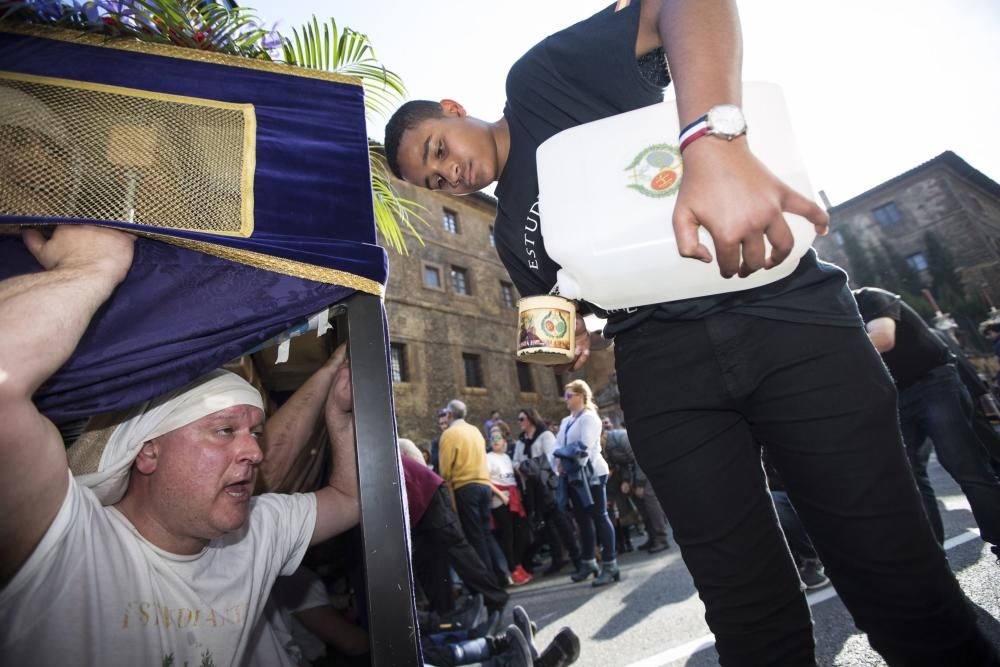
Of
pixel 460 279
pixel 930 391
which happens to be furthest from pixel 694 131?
pixel 460 279

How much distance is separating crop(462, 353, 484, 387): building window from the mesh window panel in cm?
1468

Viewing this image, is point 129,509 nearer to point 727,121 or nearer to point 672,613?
point 727,121

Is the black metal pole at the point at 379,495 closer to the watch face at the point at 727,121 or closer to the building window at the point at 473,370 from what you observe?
the watch face at the point at 727,121

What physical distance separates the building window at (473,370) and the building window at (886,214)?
2650 cm

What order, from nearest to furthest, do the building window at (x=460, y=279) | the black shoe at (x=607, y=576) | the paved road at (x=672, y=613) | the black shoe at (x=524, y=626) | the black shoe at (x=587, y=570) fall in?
the paved road at (x=672, y=613) → the black shoe at (x=524, y=626) → the black shoe at (x=607, y=576) → the black shoe at (x=587, y=570) → the building window at (x=460, y=279)

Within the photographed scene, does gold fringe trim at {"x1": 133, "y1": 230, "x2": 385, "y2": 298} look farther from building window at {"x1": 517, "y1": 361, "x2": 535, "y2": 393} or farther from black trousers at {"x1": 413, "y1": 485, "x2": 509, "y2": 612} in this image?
building window at {"x1": 517, "y1": 361, "x2": 535, "y2": 393}

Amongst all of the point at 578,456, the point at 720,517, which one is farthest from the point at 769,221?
the point at 578,456

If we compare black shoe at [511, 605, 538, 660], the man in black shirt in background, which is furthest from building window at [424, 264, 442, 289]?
the man in black shirt in background

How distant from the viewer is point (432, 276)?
54.0 ft

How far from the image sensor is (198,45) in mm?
1714

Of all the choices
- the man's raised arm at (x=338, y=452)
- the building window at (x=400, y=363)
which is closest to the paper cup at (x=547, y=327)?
the man's raised arm at (x=338, y=452)

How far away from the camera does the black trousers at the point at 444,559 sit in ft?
11.5

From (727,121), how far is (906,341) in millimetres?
2858

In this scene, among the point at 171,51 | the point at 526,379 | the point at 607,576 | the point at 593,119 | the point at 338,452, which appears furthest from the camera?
the point at 526,379
